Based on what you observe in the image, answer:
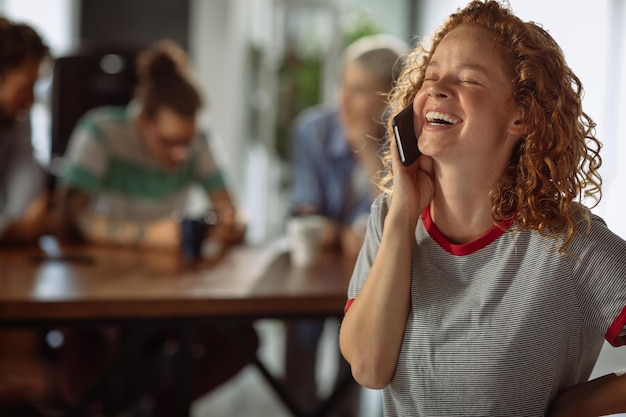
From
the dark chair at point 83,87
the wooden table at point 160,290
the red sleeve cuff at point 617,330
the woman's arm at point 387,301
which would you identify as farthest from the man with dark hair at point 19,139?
the red sleeve cuff at point 617,330

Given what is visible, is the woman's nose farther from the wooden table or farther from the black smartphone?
the wooden table

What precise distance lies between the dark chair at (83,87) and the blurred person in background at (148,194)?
2.90 ft

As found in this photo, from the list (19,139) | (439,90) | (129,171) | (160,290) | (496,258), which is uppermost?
(439,90)

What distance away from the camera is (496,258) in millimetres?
1077

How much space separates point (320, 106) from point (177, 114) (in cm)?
394

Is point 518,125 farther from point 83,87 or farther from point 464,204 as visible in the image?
point 83,87

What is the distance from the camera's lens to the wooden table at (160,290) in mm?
1893

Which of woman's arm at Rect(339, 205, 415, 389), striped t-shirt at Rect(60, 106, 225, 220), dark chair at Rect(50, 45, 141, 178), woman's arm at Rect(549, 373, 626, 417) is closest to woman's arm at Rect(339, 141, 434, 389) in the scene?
woman's arm at Rect(339, 205, 415, 389)

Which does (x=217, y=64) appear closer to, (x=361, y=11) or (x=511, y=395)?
(x=361, y=11)

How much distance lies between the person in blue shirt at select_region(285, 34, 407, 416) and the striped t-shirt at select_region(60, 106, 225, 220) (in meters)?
0.38

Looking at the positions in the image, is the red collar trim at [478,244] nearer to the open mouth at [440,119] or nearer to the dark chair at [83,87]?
the open mouth at [440,119]

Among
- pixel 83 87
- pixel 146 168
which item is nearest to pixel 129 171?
pixel 146 168

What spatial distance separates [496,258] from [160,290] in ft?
3.69

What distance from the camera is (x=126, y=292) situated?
196cm
